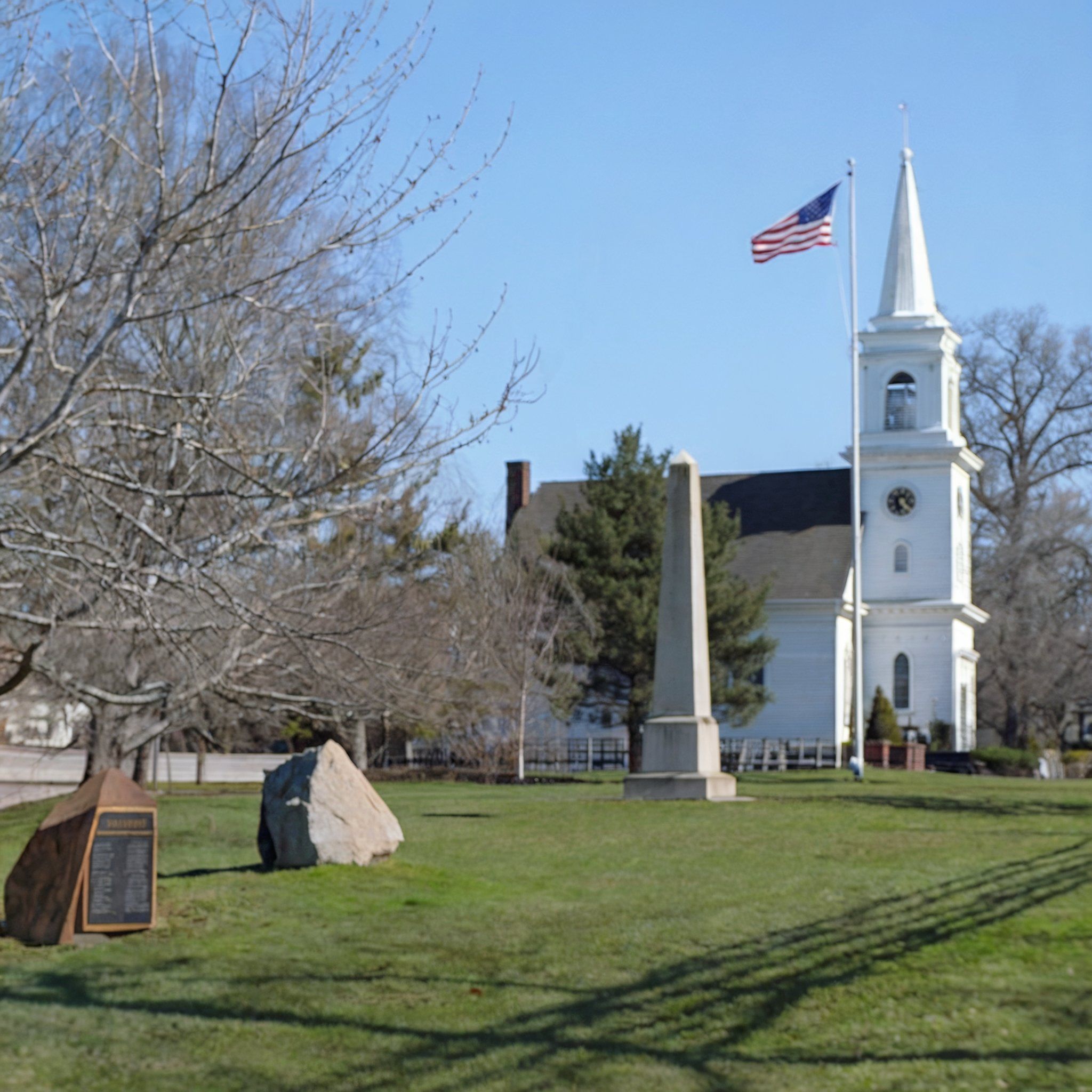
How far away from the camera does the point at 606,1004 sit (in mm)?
8555

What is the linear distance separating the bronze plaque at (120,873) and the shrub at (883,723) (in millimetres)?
37033

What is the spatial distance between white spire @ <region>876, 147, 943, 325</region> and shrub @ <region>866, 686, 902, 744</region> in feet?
45.0

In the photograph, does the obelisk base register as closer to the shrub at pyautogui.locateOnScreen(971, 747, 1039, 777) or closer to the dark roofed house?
the shrub at pyautogui.locateOnScreen(971, 747, 1039, 777)

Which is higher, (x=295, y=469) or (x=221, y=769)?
(x=295, y=469)

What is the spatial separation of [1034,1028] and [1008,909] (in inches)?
114

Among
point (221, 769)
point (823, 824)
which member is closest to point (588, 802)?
point (823, 824)

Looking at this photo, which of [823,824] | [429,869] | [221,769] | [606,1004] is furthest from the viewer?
[221,769]

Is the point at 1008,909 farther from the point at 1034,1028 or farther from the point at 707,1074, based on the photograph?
the point at 707,1074

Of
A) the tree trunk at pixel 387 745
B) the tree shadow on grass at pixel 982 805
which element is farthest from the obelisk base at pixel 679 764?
the tree trunk at pixel 387 745

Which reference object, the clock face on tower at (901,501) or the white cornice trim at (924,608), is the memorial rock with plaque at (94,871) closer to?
the white cornice trim at (924,608)

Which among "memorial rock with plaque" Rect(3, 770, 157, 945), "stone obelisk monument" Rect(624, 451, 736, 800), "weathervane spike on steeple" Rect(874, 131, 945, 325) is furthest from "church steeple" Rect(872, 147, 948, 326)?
"memorial rock with plaque" Rect(3, 770, 157, 945)

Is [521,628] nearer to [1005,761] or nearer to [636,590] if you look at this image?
[636,590]

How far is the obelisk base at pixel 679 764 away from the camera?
67.3 ft

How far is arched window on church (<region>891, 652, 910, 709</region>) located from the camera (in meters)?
50.1
